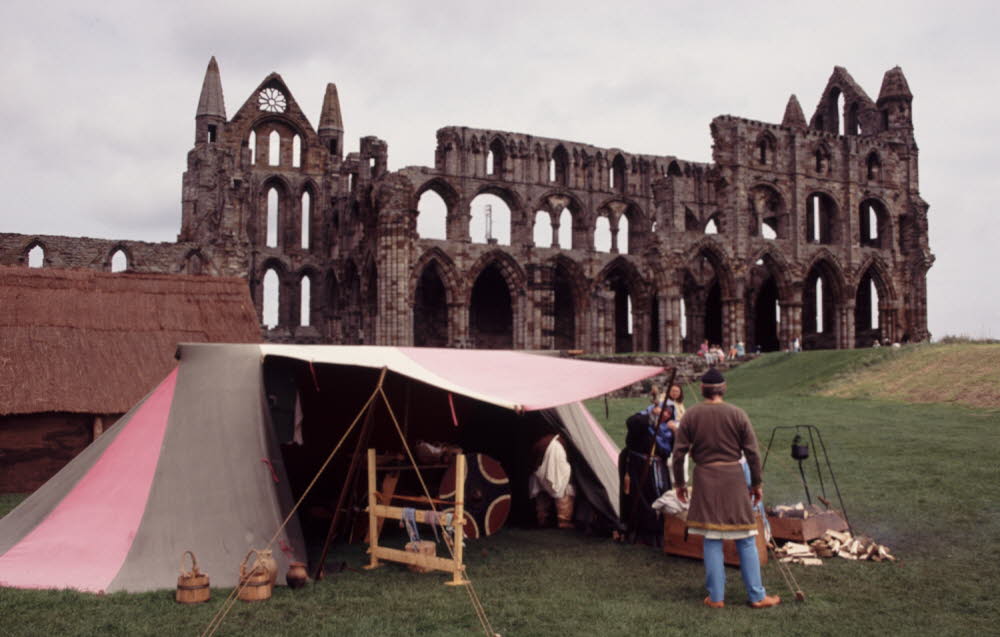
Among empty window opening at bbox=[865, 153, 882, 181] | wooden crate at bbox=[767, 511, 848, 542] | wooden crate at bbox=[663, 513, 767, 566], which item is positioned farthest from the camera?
empty window opening at bbox=[865, 153, 882, 181]

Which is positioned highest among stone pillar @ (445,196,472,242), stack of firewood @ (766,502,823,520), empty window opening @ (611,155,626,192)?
empty window opening @ (611,155,626,192)

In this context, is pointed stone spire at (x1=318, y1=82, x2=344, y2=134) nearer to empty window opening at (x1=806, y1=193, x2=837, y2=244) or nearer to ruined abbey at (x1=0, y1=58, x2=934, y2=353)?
ruined abbey at (x1=0, y1=58, x2=934, y2=353)

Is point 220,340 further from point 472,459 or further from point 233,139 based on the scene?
point 233,139

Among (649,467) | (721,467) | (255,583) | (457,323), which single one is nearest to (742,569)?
(721,467)

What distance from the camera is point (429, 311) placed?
42375mm

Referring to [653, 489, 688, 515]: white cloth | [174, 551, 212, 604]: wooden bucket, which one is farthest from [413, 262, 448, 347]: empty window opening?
[174, 551, 212, 604]: wooden bucket

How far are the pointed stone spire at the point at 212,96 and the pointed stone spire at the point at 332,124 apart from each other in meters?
5.31

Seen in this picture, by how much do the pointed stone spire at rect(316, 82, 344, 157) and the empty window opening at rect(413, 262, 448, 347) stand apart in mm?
10153

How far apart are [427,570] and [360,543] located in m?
1.54

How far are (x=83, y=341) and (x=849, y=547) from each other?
1063 cm

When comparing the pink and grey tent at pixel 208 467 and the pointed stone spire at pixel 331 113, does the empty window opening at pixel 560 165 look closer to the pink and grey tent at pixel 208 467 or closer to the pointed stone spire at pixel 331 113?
the pointed stone spire at pixel 331 113

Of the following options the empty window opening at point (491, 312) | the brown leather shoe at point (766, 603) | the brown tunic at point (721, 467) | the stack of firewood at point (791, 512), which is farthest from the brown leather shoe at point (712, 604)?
the empty window opening at point (491, 312)

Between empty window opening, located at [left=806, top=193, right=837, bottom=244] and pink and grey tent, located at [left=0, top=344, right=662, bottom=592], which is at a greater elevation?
empty window opening, located at [left=806, top=193, right=837, bottom=244]

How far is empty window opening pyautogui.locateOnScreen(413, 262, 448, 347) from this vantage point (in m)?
42.1
